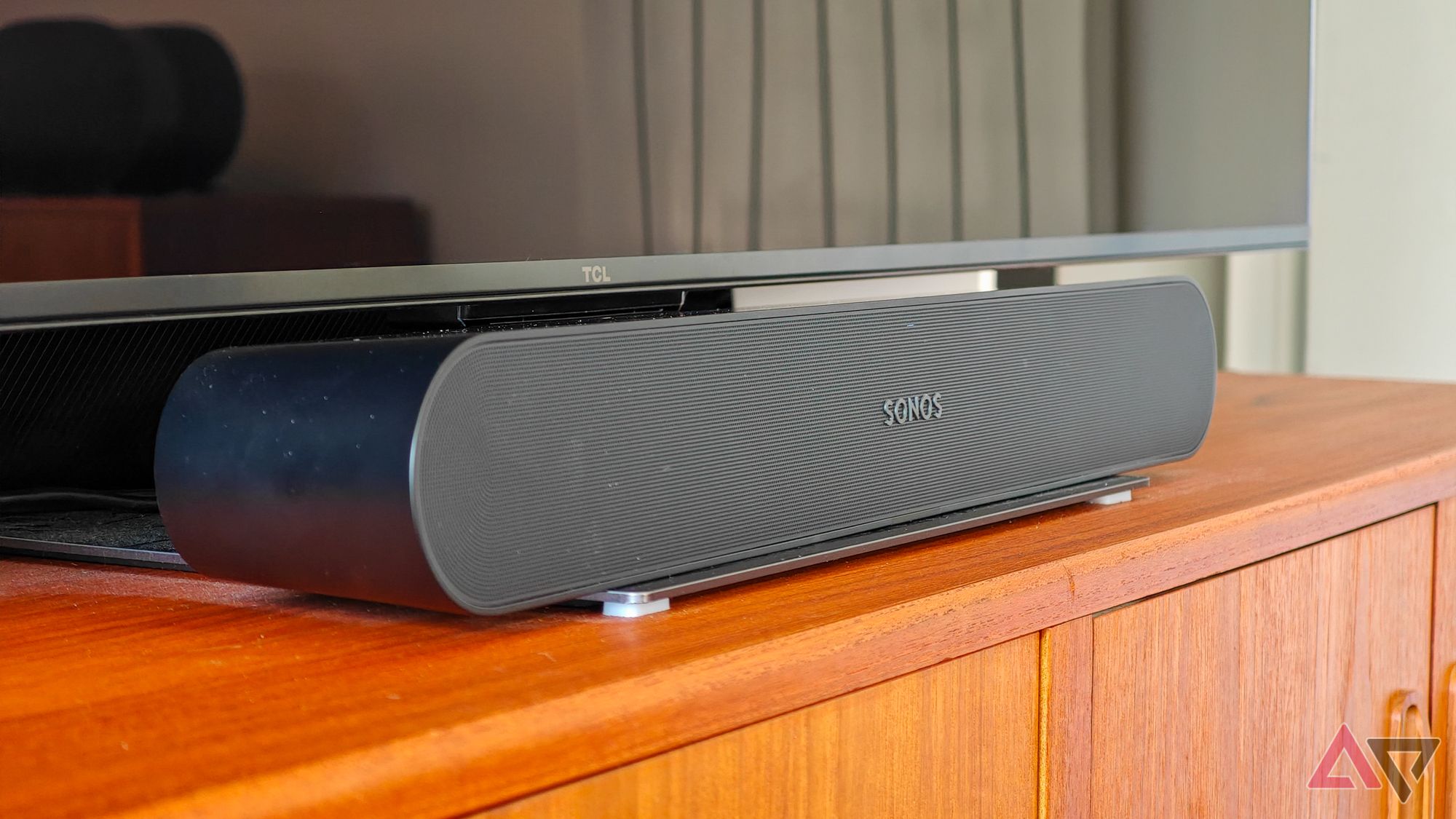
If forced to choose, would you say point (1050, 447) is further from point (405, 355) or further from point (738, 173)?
point (405, 355)

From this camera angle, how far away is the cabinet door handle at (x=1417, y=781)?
92 centimetres

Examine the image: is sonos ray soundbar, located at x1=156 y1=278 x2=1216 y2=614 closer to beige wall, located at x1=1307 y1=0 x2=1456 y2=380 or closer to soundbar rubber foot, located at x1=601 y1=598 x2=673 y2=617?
soundbar rubber foot, located at x1=601 y1=598 x2=673 y2=617

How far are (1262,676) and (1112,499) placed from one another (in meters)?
0.14

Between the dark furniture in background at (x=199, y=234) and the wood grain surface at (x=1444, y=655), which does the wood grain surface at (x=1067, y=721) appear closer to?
the dark furniture in background at (x=199, y=234)

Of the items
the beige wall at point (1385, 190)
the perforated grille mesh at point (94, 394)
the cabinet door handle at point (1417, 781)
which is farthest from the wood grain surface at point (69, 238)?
the beige wall at point (1385, 190)

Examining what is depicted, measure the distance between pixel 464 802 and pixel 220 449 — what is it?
8.1 inches

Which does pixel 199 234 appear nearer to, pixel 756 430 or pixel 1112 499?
pixel 756 430

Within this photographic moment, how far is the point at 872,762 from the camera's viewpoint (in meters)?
0.51

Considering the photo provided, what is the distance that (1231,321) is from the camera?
2.33 metres

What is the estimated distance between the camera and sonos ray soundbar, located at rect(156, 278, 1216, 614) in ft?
1.49

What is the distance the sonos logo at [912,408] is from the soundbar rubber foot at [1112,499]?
0.17m

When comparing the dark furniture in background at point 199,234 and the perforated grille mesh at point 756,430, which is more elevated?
the dark furniture in background at point 199,234

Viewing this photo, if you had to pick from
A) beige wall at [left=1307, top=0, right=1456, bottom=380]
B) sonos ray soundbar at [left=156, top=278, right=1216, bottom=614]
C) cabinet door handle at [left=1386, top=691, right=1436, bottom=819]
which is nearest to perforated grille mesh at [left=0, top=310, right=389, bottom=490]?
sonos ray soundbar at [left=156, top=278, right=1216, bottom=614]

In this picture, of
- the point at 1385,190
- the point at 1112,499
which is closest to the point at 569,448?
the point at 1112,499
